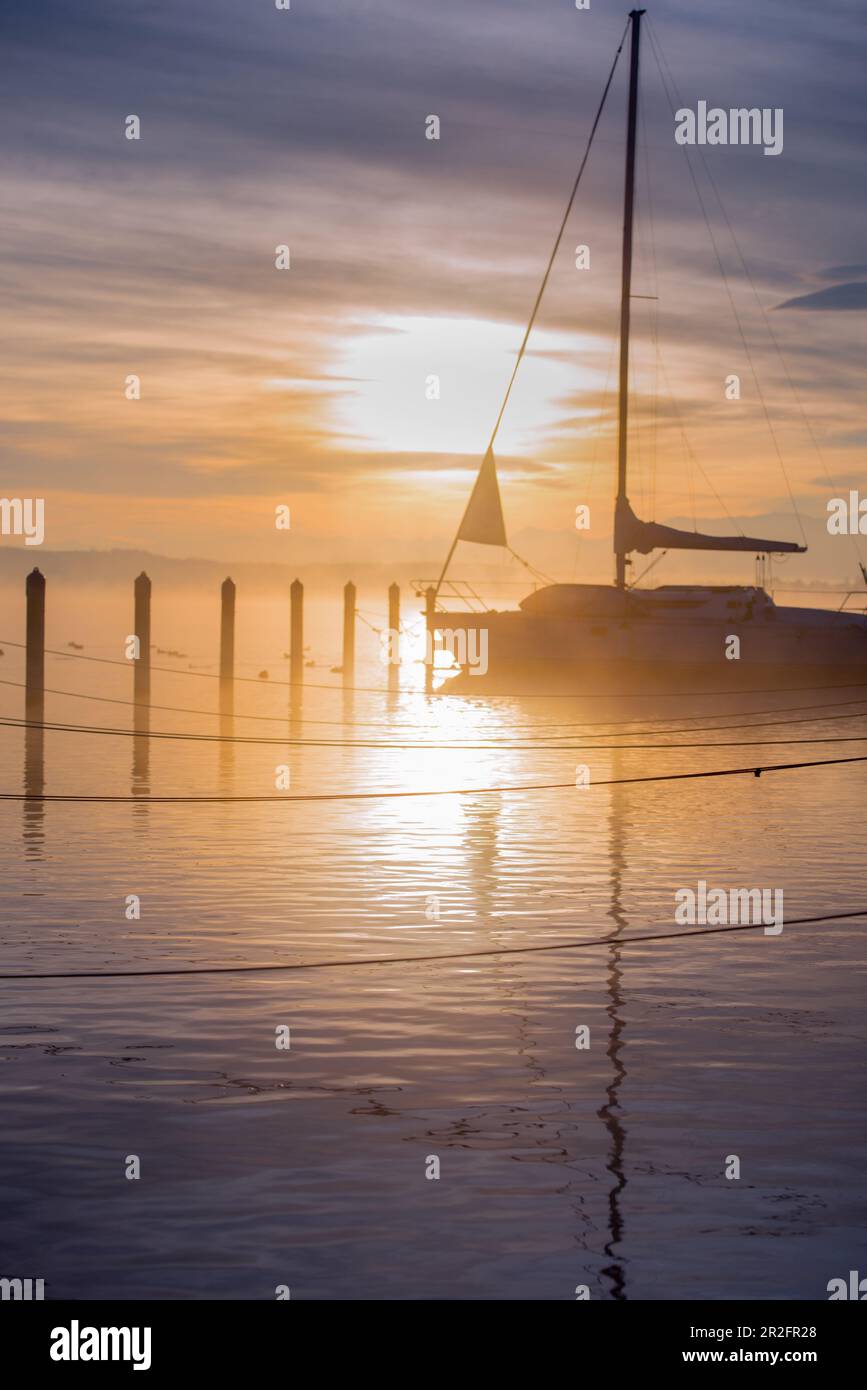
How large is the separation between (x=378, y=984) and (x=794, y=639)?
43910 mm

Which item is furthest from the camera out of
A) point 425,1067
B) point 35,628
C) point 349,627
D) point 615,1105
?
point 349,627

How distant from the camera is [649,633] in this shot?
52938 millimetres

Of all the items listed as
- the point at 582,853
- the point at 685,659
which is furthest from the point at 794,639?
the point at 582,853

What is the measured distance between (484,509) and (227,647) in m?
10.8

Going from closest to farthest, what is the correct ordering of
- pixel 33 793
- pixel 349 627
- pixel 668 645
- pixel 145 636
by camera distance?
pixel 33 793 < pixel 145 636 < pixel 668 645 < pixel 349 627

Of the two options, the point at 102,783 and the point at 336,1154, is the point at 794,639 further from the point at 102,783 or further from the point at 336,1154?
the point at 336,1154

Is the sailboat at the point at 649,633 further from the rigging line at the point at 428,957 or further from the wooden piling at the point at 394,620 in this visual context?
the rigging line at the point at 428,957

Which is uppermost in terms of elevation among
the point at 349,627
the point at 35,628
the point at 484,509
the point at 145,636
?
the point at 484,509

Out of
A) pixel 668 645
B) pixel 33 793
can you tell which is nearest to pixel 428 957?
pixel 33 793

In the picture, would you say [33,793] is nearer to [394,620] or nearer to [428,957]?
[428,957]

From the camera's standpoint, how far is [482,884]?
18547mm

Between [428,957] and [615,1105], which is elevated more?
[428,957]

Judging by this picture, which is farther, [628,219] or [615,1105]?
[628,219]
